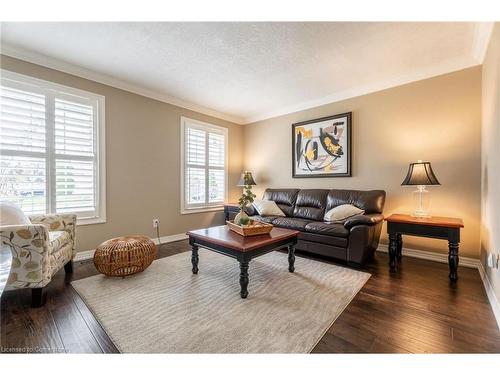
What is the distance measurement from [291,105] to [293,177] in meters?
1.37

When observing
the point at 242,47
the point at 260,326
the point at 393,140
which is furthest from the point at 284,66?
the point at 260,326

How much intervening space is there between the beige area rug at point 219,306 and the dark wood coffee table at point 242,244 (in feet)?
0.67

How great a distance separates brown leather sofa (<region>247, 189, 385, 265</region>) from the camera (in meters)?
2.57

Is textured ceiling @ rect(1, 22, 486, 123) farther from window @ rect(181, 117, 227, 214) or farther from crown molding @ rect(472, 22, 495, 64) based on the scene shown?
window @ rect(181, 117, 227, 214)

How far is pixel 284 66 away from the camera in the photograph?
2822 mm

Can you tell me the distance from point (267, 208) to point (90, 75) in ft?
10.3

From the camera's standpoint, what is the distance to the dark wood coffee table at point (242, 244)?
1931 mm

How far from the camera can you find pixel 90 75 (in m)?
2.97

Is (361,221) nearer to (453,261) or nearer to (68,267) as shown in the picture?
(453,261)

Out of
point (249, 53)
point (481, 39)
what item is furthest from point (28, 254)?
point (481, 39)

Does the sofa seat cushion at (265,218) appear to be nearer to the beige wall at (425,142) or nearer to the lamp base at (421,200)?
the beige wall at (425,142)

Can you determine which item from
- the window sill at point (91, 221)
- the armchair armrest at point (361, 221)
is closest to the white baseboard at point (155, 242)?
the window sill at point (91, 221)
